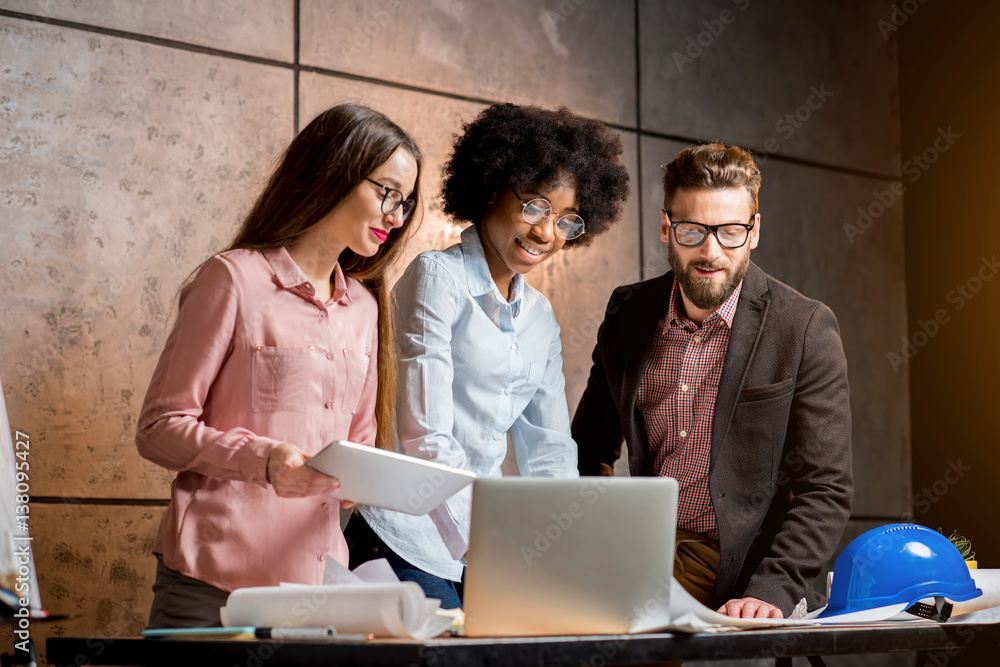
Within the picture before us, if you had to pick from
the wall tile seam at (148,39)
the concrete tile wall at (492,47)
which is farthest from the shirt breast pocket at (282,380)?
the concrete tile wall at (492,47)

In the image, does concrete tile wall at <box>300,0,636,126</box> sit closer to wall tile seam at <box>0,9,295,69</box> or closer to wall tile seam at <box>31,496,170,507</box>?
wall tile seam at <box>0,9,295,69</box>

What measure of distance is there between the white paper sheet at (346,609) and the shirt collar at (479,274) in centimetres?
119

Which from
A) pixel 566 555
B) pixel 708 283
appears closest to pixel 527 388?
pixel 708 283

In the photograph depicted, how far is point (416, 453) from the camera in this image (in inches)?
89.4

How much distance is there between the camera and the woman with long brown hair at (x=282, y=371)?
1810 mm

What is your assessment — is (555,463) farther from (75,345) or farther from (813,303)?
(75,345)

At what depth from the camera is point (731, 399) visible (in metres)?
2.55

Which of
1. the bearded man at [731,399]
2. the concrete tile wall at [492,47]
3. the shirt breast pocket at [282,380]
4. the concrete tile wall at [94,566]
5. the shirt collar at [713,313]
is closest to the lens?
the shirt breast pocket at [282,380]

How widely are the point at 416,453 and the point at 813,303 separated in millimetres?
1230

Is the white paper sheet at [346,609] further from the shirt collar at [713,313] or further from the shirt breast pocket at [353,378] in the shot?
the shirt collar at [713,313]

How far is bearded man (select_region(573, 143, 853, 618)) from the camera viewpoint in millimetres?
2447

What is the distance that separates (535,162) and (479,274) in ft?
1.26

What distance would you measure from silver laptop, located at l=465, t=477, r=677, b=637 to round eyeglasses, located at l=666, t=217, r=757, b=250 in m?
1.34

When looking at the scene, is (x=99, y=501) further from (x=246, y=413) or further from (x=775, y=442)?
(x=775, y=442)
